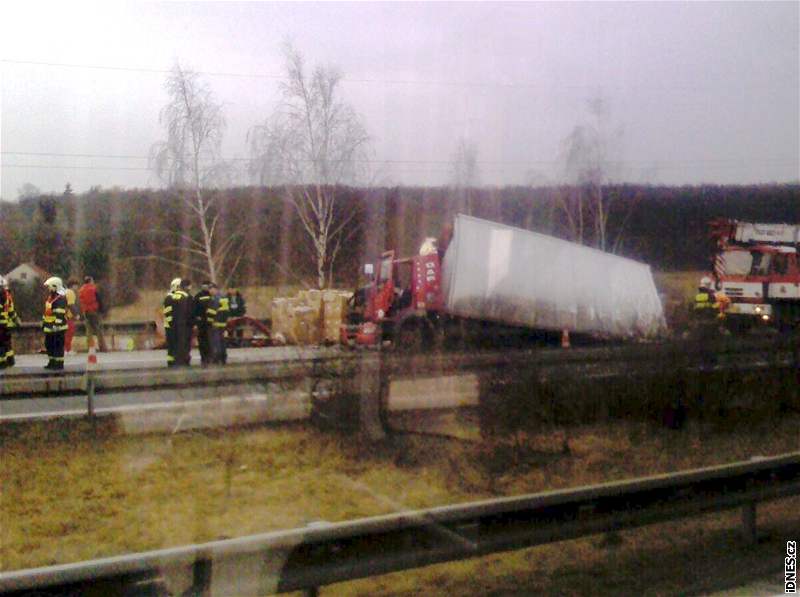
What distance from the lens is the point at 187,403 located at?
934cm

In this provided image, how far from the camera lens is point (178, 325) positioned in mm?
13016

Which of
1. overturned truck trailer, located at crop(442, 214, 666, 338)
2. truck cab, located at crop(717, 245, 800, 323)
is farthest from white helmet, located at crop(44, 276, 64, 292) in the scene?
truck cab, located at crop(717, 245, 800, 323)

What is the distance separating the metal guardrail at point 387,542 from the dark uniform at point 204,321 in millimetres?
8946

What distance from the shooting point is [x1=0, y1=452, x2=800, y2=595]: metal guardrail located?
4.00 meters

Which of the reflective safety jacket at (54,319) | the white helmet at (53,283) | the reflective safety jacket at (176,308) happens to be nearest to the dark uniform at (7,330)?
the reflective safety jacket at (54,319)

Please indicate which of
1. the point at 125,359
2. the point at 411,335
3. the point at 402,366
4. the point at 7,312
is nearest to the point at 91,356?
the point at 125,359

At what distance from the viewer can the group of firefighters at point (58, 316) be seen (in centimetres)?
1166

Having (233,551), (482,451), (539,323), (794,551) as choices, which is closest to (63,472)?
(482,451)

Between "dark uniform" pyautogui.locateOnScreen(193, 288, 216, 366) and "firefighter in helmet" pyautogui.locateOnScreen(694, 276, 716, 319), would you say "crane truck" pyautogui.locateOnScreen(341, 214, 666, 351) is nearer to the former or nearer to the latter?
"firefighter in helmet" pyautogui.locateOnScreen(694, 276, 716, 319)

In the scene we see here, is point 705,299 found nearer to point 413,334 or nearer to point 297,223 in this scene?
point 413,334

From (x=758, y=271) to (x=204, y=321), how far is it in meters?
11.0

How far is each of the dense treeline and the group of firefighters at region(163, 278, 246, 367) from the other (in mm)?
332

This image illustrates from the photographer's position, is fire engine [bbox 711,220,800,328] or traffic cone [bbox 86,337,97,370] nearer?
traffic cone [bbox 86,337,97,370]

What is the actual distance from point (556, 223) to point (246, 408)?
7.64m
